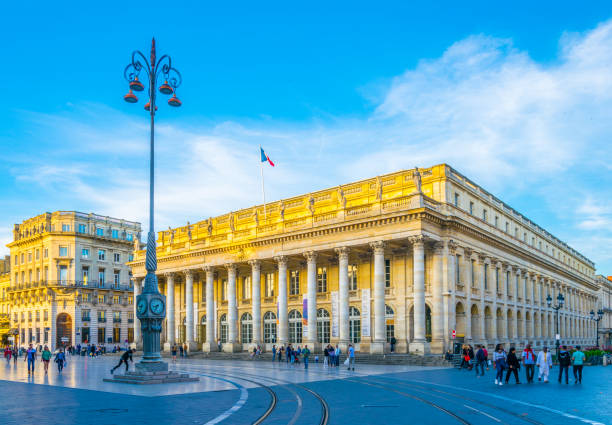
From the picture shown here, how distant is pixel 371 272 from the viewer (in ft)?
165

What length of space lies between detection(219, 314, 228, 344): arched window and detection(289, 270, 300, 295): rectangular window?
31.9 feet

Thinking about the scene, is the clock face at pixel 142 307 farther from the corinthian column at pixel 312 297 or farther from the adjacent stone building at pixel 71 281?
the adjacent stone building at pixel 71 281

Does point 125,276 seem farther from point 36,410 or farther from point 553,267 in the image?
point 36,410

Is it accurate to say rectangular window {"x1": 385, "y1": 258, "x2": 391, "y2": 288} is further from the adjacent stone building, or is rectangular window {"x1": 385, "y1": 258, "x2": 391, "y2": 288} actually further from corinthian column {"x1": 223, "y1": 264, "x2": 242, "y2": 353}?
the adjacent stone building

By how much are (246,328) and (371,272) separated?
55.5 feet

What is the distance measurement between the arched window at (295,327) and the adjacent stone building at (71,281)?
139 feet

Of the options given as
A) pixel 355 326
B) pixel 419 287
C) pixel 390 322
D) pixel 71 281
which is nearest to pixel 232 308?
pixel 355 326

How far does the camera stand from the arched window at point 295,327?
55750 millimetres

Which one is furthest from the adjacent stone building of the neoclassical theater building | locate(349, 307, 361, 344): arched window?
locate(349, 307, 361, 344): arched window

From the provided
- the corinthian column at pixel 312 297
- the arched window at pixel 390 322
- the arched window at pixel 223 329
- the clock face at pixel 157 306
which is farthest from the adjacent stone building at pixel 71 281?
the clock face at pixel 157 306

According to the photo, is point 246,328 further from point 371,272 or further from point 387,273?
point 387,273

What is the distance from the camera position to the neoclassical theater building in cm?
4531

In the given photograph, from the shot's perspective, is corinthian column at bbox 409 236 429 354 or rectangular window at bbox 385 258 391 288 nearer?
corinthian column at bbox 409 236 429 354

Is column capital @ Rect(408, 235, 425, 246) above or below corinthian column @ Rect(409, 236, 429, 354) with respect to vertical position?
above
